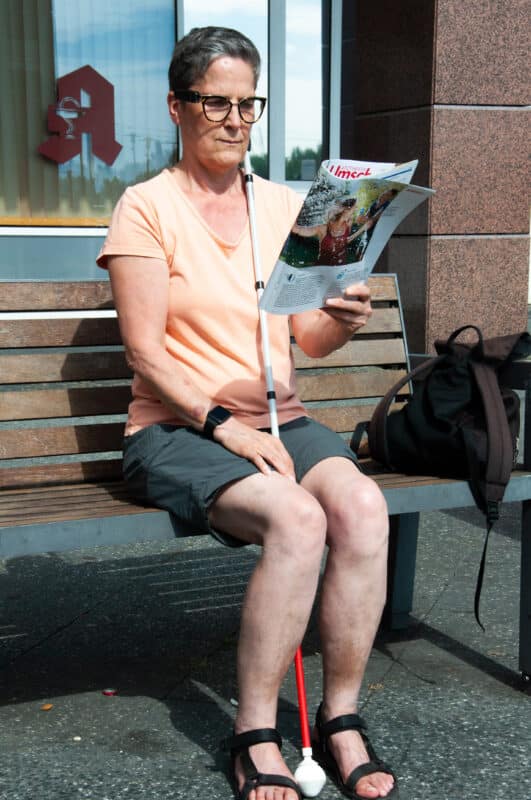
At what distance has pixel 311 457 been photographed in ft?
9.96

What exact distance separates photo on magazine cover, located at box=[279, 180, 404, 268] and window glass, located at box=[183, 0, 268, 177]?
6.39m

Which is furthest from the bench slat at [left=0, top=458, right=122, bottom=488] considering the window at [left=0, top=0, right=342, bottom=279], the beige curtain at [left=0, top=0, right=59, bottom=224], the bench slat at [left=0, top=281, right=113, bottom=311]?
the beige curtain at [left=0, top=0, right=59, bottom=224]

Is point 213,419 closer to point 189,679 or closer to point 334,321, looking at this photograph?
point 334,321

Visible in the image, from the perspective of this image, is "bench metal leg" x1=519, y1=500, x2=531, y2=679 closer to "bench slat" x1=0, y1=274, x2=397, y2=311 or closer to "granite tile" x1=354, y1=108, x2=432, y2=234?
"bench slat" x1=0, y1=274, x2=397, y2=311

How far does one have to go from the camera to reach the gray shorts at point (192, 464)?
2.83 meters

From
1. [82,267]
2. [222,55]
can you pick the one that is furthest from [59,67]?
[222,55]

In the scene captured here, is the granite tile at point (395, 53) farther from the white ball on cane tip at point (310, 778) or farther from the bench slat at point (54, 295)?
the white ball on cane tip at point (310, 778)

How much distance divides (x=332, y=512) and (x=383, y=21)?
4447 millimetres

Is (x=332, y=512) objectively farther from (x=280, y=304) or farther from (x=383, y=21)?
(x=383, y=21)

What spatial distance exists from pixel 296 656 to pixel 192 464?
55 cm

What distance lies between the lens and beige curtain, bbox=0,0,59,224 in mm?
8844

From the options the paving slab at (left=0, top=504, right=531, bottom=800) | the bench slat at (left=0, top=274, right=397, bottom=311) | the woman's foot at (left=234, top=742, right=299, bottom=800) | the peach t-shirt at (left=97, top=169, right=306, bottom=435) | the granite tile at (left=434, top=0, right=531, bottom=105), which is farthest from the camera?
the granite tile at (left=434, top=0, right=531, bottom=105)

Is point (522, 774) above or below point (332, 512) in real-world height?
below

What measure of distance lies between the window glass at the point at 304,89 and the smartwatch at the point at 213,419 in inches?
253
